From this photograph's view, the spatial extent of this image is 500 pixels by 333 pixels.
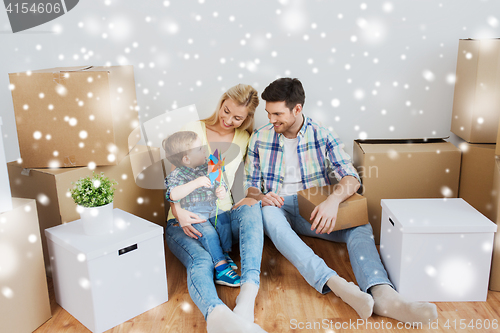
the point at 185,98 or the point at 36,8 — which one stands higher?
the point at 36,8

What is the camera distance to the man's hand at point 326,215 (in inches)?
67.2

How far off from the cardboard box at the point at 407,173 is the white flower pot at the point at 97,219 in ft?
4.09

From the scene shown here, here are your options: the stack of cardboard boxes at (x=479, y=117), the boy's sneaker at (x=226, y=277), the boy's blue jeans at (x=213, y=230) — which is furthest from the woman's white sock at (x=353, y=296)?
the stack of cardboard boxes at (x=479, y=117)

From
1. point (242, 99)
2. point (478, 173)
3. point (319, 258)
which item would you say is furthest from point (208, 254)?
point (478, 173)

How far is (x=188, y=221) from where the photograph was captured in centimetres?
175

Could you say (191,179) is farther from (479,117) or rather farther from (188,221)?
(479,117)

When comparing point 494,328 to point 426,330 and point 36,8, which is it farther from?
point 36,8

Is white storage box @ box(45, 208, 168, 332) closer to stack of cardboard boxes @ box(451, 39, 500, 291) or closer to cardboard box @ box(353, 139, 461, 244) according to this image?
cardboard box @ box(353, 139, 461, 244)

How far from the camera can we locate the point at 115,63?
214 centimetres

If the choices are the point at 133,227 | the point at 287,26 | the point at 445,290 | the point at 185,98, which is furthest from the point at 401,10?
the point at 133,227

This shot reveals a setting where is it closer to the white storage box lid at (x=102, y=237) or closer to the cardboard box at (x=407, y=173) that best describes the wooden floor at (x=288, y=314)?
the white storage box lid at (x=102, y=237)

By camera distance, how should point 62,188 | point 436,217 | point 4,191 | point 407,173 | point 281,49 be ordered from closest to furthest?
point 4,191 → point 436,217 → point 62,188 → point 407,173 → point 281,49

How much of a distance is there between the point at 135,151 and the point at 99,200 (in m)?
0.56

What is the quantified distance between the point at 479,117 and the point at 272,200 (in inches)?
43.5
